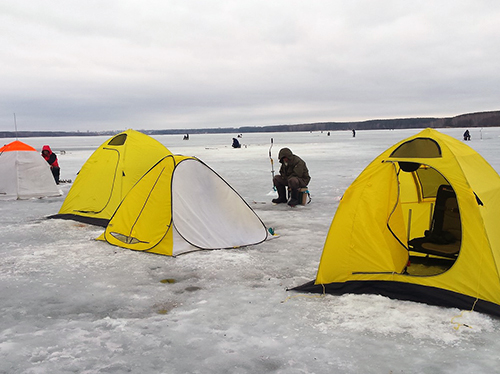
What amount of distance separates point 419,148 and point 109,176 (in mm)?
6569

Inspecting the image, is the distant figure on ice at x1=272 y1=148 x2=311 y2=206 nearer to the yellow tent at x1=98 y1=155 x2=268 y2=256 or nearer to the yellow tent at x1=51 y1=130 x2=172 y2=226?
the yellow tent at x1=51 y1=130 x2=172 y2=226

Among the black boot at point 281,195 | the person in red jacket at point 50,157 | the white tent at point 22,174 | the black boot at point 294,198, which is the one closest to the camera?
the black boot at point 294,198

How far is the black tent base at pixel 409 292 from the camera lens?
4457mm

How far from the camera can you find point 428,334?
4.07 meters

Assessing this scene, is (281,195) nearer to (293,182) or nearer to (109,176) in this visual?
(293,182)

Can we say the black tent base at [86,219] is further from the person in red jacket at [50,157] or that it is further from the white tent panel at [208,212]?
the person in red jacket at [50,157]

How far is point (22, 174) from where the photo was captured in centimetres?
1291

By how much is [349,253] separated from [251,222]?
271 cm

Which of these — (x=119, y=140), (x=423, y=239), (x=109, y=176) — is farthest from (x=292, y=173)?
(x=423, y=239)

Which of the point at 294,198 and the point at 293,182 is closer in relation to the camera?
the point at 293,182

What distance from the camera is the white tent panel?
22.7 feet

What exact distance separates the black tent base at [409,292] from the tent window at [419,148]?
147 cm

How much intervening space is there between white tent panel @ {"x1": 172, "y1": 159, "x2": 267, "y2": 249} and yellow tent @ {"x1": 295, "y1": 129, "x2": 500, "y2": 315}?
88.2 inches

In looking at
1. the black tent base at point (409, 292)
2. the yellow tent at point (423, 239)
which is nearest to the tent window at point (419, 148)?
the yellow tent at point (423, 239)
